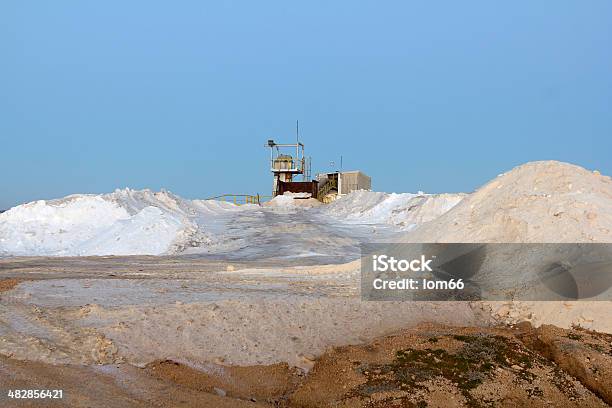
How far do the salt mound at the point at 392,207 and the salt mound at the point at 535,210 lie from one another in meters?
14.0

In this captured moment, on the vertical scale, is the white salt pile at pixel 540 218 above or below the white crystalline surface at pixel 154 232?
above

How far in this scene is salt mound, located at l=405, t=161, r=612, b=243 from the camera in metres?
8.77

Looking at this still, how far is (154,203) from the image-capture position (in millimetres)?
29859

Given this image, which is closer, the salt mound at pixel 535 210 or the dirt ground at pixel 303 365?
the dirt ground at pixel 303 365

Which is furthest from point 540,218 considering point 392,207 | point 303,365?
point 392,207

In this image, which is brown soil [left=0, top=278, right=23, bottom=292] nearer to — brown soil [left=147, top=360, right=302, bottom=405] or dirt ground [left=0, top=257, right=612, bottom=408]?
dirt ground [left=0, top=257, right=612, bottom=408]

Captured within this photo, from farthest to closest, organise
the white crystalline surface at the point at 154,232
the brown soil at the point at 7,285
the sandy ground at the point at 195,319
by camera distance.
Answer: the white crystalline surface at the point at 154,232 → the brown soil at the point at 7,285 → the sandy ground at the point at 195,319

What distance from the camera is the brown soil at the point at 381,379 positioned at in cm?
515

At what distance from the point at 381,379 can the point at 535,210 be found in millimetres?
5418

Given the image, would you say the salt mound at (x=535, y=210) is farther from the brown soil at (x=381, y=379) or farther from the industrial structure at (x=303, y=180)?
the industrial structure at (x=303, y=180)

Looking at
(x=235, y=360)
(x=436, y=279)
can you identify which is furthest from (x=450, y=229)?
(x=235, y=360)

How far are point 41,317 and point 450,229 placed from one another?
7.22 m

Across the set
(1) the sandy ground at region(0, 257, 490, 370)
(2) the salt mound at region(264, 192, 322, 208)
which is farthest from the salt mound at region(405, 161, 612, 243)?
(2) the salt mound at region(264, 192, 322, 208)

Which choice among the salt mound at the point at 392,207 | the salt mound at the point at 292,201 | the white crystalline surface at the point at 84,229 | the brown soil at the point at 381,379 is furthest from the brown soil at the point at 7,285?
the salt mound at the point at 292,201
